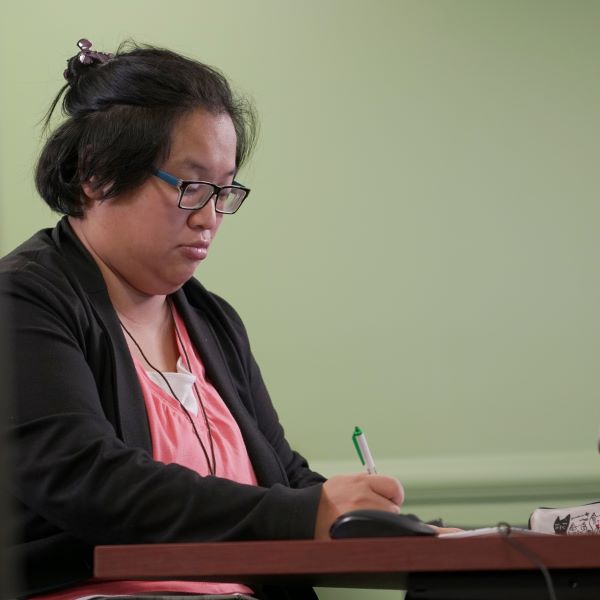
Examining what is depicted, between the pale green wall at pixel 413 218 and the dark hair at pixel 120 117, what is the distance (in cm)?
60

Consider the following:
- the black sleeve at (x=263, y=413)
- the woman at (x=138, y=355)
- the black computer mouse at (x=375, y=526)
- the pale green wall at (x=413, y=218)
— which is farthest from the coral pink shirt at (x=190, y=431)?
the pale green wall at (x=413, y=218)

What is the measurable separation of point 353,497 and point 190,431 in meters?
0.45

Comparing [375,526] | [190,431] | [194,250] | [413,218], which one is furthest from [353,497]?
[413,218]

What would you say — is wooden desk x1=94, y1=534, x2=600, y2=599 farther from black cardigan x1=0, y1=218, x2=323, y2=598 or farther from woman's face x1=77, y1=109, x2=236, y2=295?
woman's face x1=77, y1=109, x2=236, y2=295

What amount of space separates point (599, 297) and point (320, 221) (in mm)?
607

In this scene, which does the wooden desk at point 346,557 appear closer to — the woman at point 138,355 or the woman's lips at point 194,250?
the woman at point 138,355

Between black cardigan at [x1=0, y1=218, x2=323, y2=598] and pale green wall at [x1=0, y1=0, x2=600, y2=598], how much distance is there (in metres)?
0.65

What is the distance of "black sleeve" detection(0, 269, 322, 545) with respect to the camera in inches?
46.6

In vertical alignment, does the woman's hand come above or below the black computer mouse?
below

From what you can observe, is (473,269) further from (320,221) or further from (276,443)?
(276,443)

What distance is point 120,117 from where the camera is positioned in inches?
64.6

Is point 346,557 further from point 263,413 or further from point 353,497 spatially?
point 263,413

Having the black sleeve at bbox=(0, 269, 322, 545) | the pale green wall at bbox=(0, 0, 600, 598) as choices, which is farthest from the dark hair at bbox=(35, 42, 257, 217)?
the pale green wall at bbox=(0, 0, 600, 598)

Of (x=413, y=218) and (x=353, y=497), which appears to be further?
(x=413, y=218)
